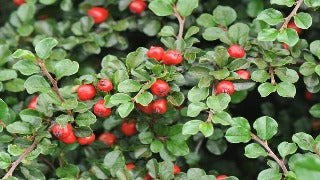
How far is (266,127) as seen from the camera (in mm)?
1717

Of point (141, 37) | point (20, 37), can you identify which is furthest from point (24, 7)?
point (141, 37)

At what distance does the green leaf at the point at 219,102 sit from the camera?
1.68 meters

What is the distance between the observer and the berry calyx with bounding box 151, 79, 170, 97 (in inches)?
69.0

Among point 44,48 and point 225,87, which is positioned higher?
Result: point 44,48

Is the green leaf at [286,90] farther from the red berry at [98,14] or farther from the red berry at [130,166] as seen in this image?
the red berry at [98,14]

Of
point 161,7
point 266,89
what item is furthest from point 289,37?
point 161,7

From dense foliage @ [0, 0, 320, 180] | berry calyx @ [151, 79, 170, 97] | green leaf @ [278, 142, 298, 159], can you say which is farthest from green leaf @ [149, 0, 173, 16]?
green leaf @ [278, 142, 298, 159]

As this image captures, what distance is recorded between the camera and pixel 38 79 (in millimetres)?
1811

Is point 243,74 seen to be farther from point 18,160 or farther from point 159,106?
point 18,160

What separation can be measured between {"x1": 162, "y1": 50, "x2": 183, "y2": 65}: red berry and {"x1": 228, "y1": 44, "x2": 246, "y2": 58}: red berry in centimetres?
19

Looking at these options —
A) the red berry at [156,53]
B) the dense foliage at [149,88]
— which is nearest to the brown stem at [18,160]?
the dense foliage at [149,88]

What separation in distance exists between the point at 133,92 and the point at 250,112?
3.06 ft

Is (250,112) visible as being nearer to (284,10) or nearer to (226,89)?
(284,10)

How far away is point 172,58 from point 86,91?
316 millimetres
